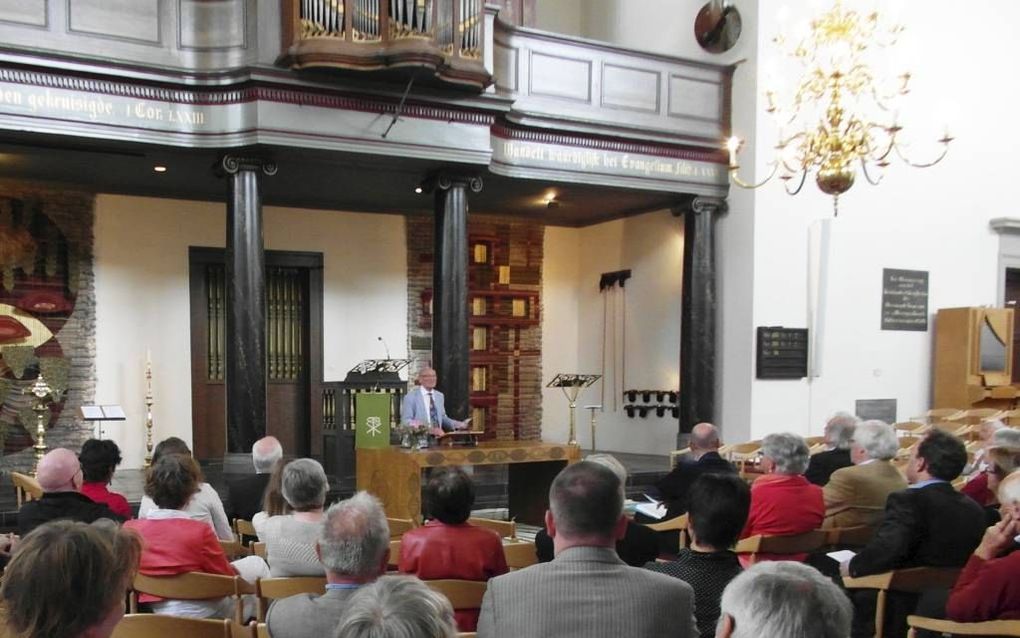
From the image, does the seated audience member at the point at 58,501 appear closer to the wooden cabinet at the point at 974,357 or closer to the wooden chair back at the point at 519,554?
the wooden chair back at the point at 519,554

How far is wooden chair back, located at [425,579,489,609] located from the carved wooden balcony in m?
4.88

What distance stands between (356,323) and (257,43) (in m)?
4.21

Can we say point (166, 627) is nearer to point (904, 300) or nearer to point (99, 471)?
point (99, 471)

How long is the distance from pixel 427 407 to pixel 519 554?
3.64 meters

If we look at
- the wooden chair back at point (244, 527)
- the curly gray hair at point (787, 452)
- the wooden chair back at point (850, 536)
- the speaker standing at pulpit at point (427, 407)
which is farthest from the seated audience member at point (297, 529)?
the speaker standing at pulpit at point (427, 407)

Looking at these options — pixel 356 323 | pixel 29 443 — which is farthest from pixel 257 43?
pixel 29 443

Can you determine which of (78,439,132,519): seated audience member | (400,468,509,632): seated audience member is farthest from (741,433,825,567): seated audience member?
(78,439,132,519): seated audience member

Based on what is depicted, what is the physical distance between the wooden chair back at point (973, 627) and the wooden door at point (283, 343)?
8042mm

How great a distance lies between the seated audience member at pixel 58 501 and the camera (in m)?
3.35

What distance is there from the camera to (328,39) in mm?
6570

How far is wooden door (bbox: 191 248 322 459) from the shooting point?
9.52 metres

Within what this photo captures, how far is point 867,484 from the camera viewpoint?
→ 13.4ft

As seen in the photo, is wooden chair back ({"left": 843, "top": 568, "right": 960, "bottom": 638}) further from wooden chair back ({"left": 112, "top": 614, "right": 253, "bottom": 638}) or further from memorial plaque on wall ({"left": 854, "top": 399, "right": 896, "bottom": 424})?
memorial plaque on wall ({"left": 854, "top": 399, "right": 896, "bottom": 424})

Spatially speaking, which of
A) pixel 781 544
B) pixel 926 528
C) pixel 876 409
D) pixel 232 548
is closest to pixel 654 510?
pixel 781 544
